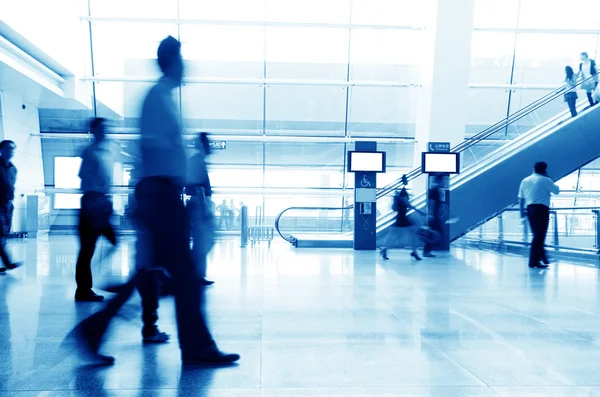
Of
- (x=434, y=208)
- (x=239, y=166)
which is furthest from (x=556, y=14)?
(x=239, y=166)

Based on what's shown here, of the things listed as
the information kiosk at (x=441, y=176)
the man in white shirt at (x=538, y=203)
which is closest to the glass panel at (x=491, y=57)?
the information kiosk at (x=441, y=176)

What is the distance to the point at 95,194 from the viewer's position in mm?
4895

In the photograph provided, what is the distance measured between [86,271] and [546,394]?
4.03 metres

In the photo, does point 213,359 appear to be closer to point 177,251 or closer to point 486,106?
point 177,251

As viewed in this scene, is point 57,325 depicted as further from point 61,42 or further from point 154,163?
point 61,42

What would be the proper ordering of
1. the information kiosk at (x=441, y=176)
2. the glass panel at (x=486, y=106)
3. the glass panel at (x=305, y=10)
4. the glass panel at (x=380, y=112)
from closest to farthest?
the information kiosk at (x=441, y=176), the glass panel at (x=305, y=10), the glass panel at (x=380, y=112), the glass panel at (x=486, y=106)

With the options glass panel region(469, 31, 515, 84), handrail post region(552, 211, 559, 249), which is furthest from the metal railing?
glass panel region(469, 31, 515, 84)

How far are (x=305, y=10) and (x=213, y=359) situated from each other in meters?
15.8

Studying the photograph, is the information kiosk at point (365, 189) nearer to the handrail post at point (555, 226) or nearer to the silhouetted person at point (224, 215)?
the handrail post at point (555, 226)

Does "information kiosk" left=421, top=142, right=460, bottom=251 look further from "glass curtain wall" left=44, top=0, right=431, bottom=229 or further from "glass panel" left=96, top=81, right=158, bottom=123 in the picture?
"glass panel" left=96, top=81, right=158, bottom=123

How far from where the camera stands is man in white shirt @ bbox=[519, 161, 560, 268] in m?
8.59

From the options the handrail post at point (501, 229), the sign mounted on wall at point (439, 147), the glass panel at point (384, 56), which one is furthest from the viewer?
the glass panel at point (384, 56)

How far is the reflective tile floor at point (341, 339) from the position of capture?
281cm

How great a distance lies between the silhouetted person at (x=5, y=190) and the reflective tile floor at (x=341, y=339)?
1.03ft
